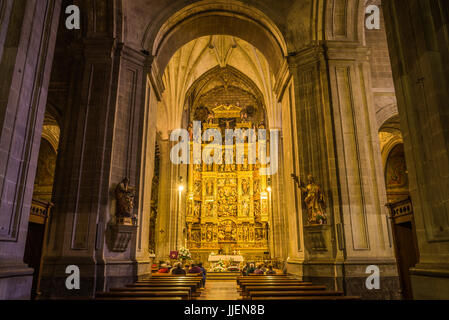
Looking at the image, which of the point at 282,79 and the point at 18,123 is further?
the point at 282,79

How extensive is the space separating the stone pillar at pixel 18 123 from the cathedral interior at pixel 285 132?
2 centimetres

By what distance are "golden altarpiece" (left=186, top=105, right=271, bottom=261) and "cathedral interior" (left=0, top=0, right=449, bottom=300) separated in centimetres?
1031

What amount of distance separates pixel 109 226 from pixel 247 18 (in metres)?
8.84

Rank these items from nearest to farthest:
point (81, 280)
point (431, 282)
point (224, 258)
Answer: point (431, 282), point (81, 280), point (224, 258)

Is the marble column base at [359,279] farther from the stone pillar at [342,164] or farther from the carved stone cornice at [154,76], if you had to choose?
the carved stone cornice at [154,76]

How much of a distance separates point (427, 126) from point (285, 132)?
6.66m

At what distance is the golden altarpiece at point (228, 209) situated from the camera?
20.9 m

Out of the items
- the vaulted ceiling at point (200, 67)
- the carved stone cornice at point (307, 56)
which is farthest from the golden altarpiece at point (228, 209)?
the carved stone cornice at point (307, 56)

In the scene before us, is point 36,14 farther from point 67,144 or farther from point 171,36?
point 171,36

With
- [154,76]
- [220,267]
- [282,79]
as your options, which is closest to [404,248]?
[282,79]

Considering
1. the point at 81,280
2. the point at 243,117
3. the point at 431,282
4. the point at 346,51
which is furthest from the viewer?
the point at 243,117

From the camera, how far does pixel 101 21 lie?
9820mm

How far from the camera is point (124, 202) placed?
8648 mm

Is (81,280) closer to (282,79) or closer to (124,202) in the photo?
(124,202)
